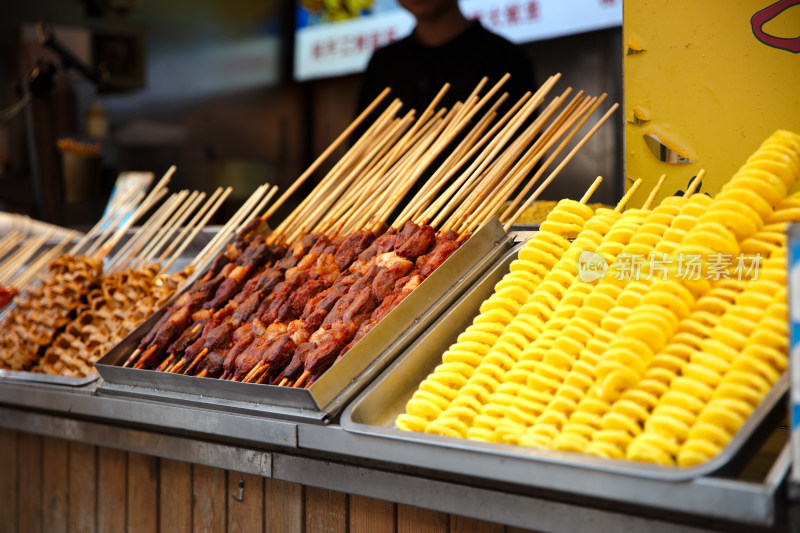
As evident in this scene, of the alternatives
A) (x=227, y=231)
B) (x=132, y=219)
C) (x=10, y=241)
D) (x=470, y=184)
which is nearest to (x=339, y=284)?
(x=470, y=184)

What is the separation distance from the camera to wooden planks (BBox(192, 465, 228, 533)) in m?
1.87

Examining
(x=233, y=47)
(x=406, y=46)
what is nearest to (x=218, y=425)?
(x=406, y=46)

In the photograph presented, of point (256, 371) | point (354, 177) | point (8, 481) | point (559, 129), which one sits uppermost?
point (559, 129)

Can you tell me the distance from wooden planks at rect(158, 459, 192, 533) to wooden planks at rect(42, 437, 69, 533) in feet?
1.58

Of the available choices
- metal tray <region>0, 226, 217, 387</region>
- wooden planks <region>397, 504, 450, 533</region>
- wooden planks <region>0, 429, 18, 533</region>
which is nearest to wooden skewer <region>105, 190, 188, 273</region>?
metal tray <region>0, 226, 217, 387</region>

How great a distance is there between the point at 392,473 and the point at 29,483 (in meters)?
1.62

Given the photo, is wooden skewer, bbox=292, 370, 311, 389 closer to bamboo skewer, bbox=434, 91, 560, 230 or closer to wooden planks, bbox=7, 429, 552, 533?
wooden planks, bbox=7, 429, 552, 533

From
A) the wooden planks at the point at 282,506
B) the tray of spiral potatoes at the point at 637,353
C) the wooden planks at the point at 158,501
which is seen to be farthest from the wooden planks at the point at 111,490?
the tray of spiral potatoes at the point at 637,353

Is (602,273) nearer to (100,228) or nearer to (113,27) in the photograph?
(100,228)

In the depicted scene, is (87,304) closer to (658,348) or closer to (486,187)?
(486,187)

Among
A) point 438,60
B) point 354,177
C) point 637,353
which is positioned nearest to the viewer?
point 637,353

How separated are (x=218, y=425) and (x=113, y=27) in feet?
19.2

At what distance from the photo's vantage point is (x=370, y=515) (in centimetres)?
156

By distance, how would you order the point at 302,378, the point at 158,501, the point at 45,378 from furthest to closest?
1. the point at 45,378
2. the point at 158,501
3. the point at 302,378
